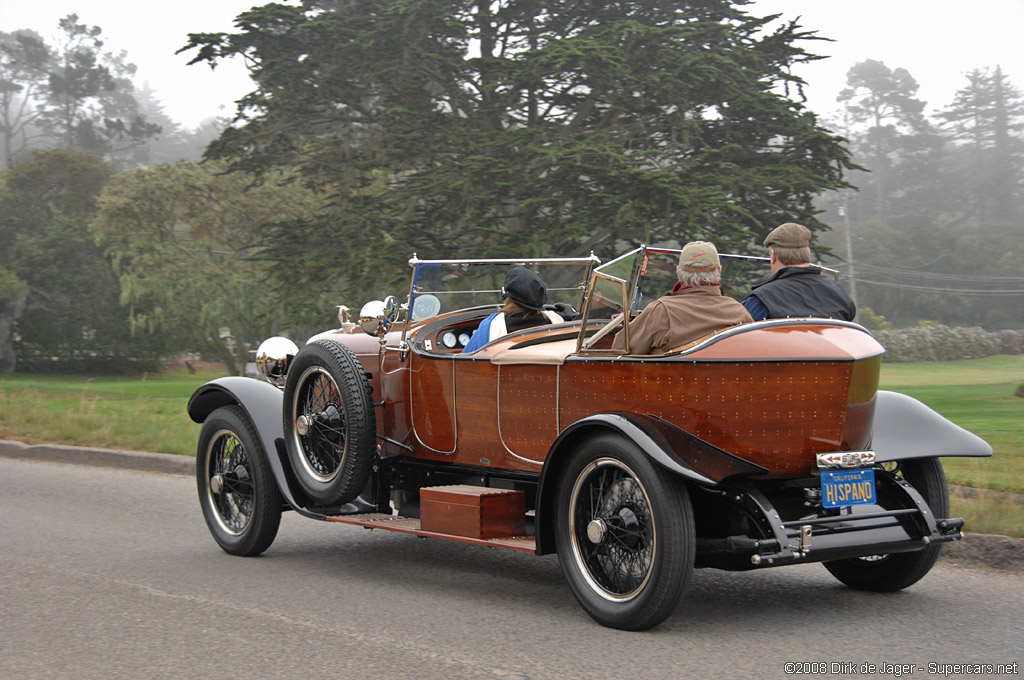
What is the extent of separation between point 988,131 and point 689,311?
94225 mm

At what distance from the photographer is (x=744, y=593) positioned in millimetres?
5469

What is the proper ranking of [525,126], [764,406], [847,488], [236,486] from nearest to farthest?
1. [764,406]
2. [847,488]
3. [236,486]
4. [525,126]

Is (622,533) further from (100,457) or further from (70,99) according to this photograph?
(70,99)

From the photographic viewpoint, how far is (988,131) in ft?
294

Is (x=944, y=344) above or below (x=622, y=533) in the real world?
below

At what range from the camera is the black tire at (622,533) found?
175 inches

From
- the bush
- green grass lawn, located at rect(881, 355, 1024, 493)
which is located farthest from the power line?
green grass lawn, located at rect(881, 355, 1024, 493)

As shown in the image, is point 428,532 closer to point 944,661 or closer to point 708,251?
point 708,251

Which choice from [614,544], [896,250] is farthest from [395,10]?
[896,250]

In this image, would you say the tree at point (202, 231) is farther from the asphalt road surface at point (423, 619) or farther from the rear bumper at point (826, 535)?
the rear bumper at point (826, 535)

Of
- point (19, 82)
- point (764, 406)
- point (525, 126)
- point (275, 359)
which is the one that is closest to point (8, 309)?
point (525, 126)

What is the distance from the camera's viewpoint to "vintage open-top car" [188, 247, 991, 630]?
454cm

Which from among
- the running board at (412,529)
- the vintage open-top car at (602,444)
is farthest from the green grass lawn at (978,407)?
the running board at (412,529)

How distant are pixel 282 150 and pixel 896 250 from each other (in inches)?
1966
